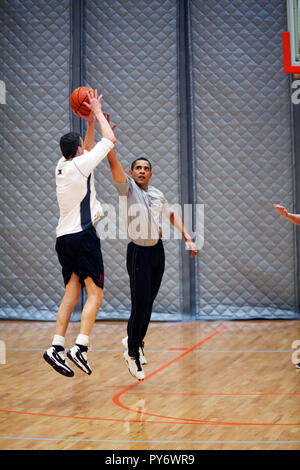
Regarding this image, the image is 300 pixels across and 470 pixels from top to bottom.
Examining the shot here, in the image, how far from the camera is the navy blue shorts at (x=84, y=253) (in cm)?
394

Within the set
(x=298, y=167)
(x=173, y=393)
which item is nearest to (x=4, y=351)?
(x=173, y=393)

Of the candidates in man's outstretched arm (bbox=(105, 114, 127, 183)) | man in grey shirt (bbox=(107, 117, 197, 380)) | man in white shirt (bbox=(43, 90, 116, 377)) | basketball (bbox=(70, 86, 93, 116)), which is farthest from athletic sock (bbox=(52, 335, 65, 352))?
basketball (bbox=(70, 86, 93, 116))

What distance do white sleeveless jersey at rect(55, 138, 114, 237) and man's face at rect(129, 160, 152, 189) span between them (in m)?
0.42

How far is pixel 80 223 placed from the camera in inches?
156

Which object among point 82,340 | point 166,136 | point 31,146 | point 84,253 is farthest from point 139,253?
point 31,146

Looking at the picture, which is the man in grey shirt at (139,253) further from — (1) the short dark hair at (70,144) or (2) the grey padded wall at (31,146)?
(2) the grey padded wall at (31,146)

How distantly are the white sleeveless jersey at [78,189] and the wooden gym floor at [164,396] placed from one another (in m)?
1.01

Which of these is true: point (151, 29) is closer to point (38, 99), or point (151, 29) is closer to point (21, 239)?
point (38, 99)

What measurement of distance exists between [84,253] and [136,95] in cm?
345

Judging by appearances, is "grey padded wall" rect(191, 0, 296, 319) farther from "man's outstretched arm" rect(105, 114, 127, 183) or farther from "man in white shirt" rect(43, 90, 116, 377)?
"man in white shirt" rect(43, 90, 116, 377)

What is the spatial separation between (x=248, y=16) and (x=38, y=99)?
2.28m

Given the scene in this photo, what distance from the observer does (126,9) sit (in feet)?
23.0

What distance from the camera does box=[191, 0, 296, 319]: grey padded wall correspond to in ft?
22.5

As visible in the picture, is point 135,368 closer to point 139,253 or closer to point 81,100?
point 139,253
